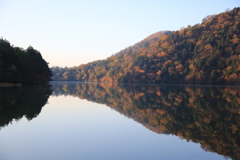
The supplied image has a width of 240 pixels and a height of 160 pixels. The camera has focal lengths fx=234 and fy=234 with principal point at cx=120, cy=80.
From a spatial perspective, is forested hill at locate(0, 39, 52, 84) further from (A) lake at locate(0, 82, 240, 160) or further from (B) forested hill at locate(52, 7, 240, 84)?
(B) forested hill at locate(52, 7, 240, 84)

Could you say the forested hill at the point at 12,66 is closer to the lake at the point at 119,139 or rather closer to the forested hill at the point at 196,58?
the lake at the point at 119,139

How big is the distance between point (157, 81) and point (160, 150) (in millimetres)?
107866

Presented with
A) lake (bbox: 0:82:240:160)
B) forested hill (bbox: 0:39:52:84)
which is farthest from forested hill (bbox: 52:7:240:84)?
lake (bbox: 0:82:240:160)

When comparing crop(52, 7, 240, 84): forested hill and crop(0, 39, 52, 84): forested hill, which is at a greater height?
crop(0, 39, 52, 84): forested hill

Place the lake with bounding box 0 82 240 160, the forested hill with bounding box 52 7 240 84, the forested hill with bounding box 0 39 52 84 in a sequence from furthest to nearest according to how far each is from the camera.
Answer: the forested hill with bounding box 52 7 240 84, the forested hill with bounding box 0 39 52 84, the lake with bounding box 0 82 240 160

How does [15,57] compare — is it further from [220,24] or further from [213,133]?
[220,24]

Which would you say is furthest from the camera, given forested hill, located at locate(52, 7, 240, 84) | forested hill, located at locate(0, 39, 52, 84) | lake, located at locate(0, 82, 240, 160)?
forested hill, located at locate(52, 7, 240, 84)

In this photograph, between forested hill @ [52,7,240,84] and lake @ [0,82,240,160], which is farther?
forested hill @ [52,7,240,84]

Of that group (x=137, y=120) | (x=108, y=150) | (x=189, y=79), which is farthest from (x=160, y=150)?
(x=189, y=79)

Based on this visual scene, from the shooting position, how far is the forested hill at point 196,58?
297 ft

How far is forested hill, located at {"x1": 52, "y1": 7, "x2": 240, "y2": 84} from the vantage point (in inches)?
3559

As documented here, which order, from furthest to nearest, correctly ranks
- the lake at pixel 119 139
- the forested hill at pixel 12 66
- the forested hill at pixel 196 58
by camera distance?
the forested hill at pixel 196 58 < the forested hill at pixel 12 66 < the lake at pixel 119 139

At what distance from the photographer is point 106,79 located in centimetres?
16225

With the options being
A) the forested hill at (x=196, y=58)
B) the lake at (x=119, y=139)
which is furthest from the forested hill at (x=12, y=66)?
the forested hill at (x=196, y=58)
